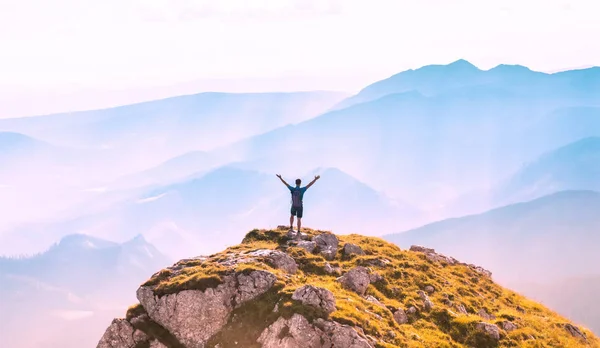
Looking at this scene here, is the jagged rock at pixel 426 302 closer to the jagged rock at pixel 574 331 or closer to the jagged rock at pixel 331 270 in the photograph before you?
the jagged rock at pixel 331 270

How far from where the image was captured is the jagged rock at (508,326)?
113 feet

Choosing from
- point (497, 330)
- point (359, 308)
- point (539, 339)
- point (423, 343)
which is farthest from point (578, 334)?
point (359, 308)

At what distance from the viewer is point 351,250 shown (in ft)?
142

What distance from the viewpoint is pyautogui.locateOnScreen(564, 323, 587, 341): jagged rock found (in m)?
37.1

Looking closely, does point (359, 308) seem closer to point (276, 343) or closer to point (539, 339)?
point (276, 343)

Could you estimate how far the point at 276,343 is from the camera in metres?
28.3

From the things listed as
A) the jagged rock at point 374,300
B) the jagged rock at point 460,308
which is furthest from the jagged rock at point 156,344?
the jagged rock at point 460,308

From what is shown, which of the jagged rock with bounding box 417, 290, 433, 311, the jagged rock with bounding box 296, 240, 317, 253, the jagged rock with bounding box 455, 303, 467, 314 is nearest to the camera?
the jagged rock with bounding box 417, 290, 433, 311

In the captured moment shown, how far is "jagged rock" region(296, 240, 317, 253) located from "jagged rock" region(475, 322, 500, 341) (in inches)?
536

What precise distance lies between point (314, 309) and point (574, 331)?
66.0 ft

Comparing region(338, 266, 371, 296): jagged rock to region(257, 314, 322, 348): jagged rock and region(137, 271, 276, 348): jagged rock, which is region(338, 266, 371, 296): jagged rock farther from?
region(257, 314, 322, 348): jagged rock

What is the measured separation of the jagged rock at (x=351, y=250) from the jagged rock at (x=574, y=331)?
15.3 metres

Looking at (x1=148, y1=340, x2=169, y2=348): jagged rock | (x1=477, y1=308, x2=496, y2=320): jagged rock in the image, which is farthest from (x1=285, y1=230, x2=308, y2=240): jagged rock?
(x1=148, y1=340, x2=169, y2=348): jagged rock

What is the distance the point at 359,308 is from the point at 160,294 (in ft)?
38.5
